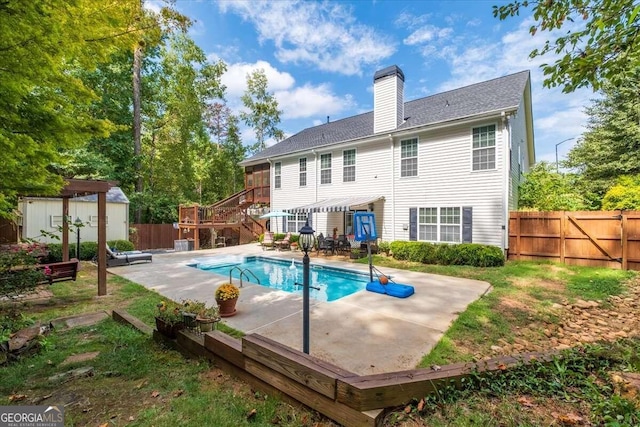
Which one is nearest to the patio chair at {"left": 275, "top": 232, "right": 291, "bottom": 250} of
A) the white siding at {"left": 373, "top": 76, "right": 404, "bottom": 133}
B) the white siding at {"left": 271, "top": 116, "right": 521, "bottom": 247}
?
the white siding at {"left": 271, "top": 116, "right": 521, "bottom": 247}

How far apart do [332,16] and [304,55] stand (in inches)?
422

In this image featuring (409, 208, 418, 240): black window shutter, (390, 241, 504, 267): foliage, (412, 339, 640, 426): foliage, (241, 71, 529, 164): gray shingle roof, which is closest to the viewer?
(412, 339, 640, 426): foliage

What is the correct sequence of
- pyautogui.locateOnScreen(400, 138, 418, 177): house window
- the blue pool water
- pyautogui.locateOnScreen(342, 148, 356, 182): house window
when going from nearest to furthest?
the blue pool water, pyautogui.locateOnScreen(400, 138, 418, 177): house window, pyautogui.locateOnScreen(342, 148, 356, 182): house window

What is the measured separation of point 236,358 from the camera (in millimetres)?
3162

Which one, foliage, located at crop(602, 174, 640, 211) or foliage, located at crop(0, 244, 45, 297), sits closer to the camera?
foliage, located at crop(0, 244, 45, 297)

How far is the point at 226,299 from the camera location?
570 centimetres

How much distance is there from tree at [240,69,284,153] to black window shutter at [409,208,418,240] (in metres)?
22.9

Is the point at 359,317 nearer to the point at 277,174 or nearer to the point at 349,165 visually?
the point at 349,165

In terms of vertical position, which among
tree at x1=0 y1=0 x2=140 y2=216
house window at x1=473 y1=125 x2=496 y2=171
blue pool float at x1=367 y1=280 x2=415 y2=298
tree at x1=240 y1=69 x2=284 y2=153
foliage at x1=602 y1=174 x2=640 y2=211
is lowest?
blue pool float at x1=367 y1=280 x2=415 y2=298

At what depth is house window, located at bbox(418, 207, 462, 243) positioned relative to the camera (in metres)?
12.5

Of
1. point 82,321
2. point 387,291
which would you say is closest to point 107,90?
point 82,321

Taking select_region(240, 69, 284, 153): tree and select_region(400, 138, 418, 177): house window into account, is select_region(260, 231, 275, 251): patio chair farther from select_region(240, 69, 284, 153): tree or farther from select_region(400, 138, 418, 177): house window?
select_region(240, 69, 284, 153): tree

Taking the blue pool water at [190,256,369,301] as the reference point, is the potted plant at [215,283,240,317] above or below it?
above

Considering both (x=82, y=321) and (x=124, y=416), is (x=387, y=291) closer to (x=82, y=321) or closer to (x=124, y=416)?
(x=124, y=416)
